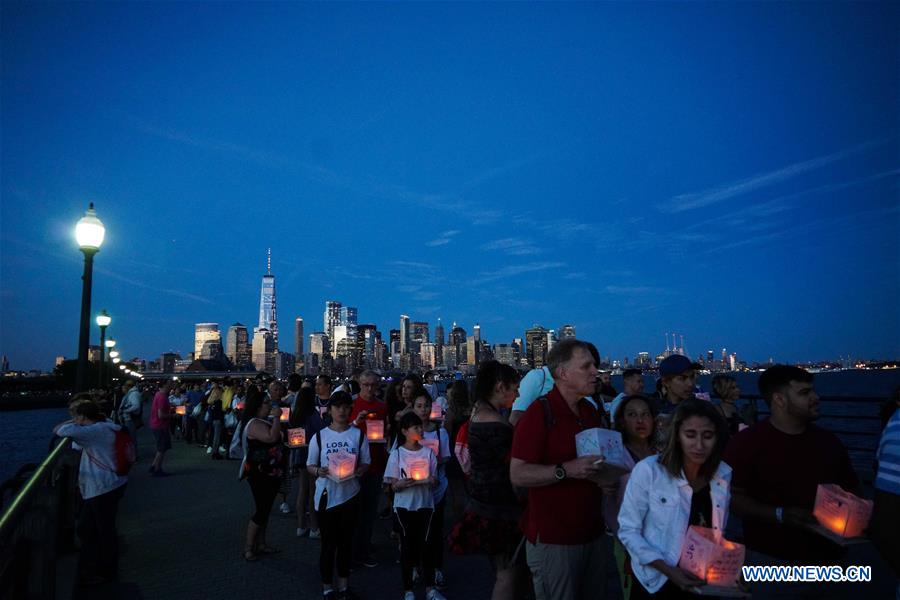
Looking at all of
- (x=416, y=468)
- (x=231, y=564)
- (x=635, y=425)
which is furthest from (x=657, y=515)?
(x=231, y=564)

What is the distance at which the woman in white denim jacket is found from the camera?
2.81 m

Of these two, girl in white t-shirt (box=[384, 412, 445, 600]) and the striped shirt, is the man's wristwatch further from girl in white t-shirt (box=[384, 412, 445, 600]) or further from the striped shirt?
girl in white t-shirt (box=[384, 412, 445, 600])

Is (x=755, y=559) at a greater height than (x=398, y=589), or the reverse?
(x=755, y=559)

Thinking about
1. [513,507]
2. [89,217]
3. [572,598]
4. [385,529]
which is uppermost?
[89,217]

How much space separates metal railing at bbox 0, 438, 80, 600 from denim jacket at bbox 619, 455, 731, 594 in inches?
A: 135

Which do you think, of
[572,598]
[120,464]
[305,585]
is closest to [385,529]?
[305,585]

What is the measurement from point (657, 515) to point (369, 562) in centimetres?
500

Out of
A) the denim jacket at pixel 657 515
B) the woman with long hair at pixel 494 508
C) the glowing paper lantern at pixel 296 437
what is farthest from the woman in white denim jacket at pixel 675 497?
the glowing paper lantern at pixel 296 437

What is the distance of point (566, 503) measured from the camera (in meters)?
3.28

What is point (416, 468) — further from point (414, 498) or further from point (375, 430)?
point (375, 430)

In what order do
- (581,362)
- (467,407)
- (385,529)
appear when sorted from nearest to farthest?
(581,362)
(467,407)
(385,529)

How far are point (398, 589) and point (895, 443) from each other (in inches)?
189

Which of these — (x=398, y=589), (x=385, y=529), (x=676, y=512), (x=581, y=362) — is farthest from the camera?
(x=385, y=529)

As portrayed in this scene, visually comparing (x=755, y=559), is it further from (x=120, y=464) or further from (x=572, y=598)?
(x=120, y=464)
